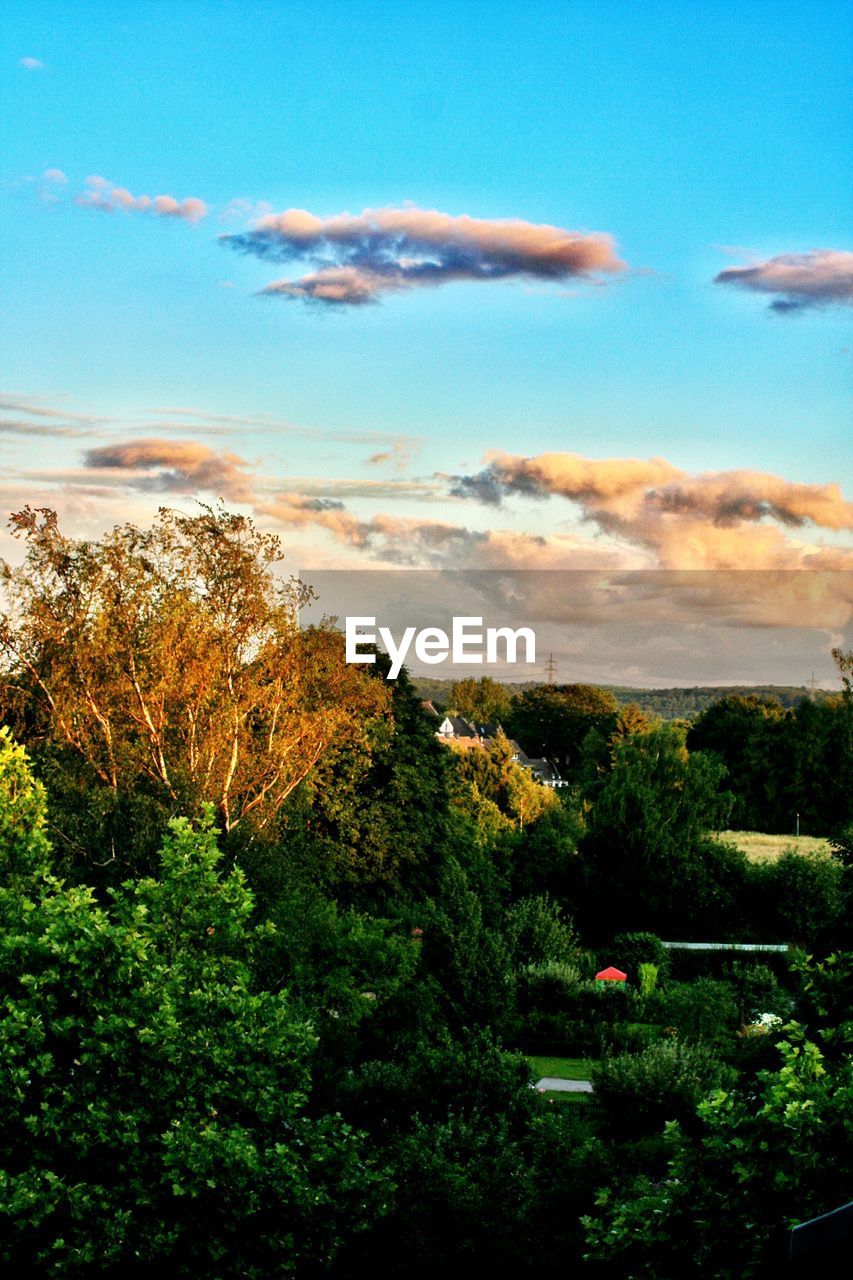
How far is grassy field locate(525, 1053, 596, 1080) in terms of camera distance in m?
32.0

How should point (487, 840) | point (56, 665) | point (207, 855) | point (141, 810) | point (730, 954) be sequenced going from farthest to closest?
point (487, 840), point (730, 954), point (56, 665), point (141, 810), point (207, 855)

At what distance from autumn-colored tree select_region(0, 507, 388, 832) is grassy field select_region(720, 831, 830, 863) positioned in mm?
36718

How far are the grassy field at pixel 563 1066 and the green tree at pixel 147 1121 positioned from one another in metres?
16.3

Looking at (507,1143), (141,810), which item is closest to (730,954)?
(141,810)

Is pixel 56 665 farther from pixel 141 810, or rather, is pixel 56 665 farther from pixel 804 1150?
pixel 804 1150

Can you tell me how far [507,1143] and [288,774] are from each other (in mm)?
18291

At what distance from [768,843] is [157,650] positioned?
47.5 m

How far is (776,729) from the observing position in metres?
80.6

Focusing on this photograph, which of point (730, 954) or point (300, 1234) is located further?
point (730, 954)

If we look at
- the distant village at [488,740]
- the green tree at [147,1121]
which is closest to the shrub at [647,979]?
the green tree at [147,1121]

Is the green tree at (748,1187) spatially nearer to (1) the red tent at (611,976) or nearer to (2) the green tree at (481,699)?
(1) the red tent at (611,976)

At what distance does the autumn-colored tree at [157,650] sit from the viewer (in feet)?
104

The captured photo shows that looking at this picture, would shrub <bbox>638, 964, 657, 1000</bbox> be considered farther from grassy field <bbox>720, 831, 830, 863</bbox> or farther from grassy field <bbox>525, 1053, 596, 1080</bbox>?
grassy field <bbox>720, 831, 830, 863</bbox>

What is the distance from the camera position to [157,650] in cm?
3131
